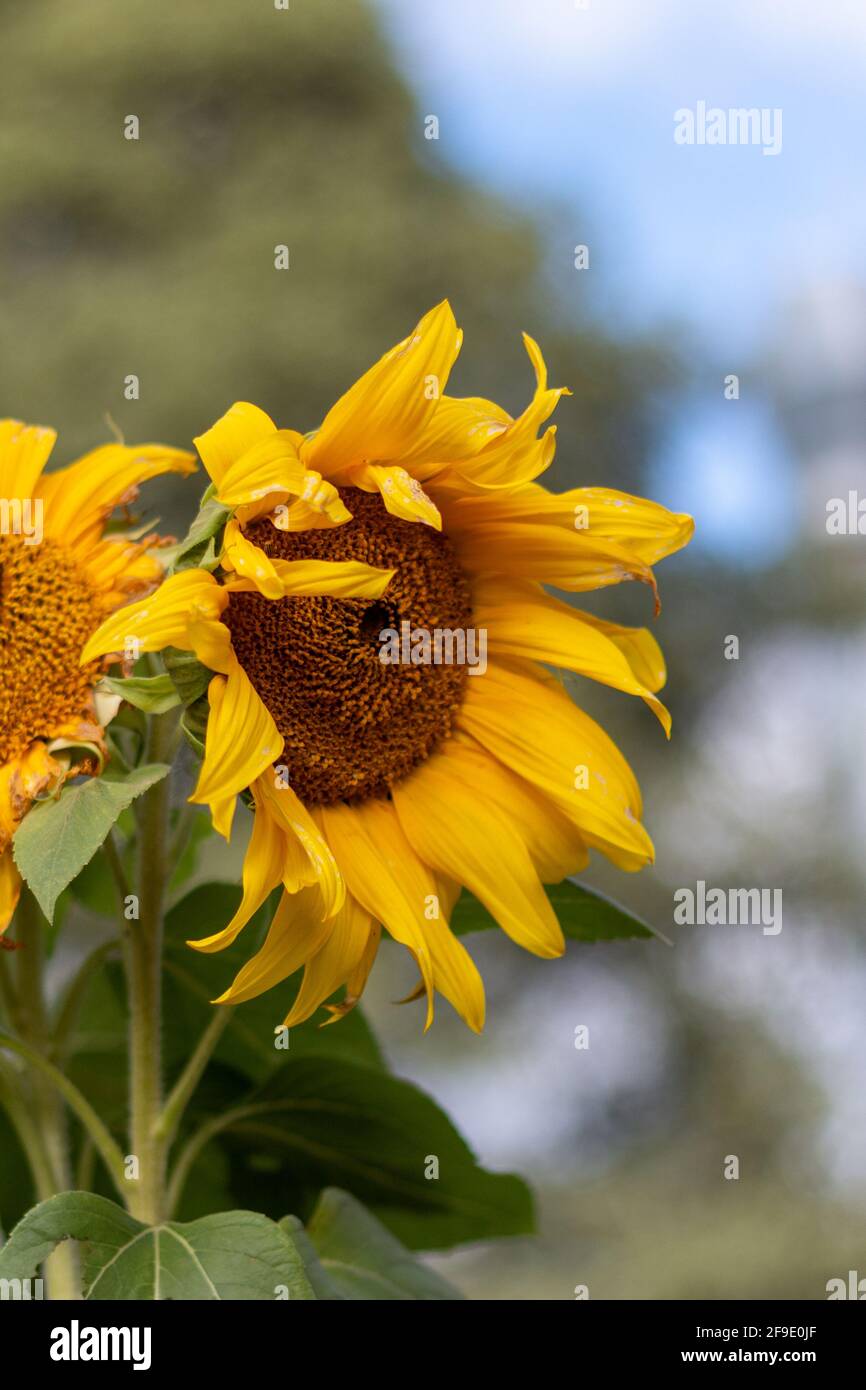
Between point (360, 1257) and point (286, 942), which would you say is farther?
point (360, 1257)

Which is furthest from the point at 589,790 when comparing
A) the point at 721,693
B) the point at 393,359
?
the point at 721,693

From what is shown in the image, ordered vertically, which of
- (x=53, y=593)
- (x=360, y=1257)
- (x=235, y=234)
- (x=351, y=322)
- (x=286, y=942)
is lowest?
(x=360, y=1257)

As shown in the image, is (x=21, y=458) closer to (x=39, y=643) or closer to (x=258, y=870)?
(x=39, y=643)

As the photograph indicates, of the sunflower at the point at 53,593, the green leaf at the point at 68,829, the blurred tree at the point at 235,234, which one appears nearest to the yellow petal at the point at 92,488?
the sunflower at the point at 53,593

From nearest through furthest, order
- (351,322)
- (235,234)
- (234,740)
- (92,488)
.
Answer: (234,740)
(92,488)
(351,322)
(235,234)

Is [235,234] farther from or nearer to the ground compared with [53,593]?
farther from the ground

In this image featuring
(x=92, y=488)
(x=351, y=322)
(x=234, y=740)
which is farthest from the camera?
(x=351, y=322)

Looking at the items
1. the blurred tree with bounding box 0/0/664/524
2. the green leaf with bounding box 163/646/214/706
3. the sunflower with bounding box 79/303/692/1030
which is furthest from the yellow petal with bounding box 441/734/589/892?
the blurred tree with bounding box 0/0/664/524

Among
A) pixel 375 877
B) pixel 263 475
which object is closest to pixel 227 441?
pixel 263 475
